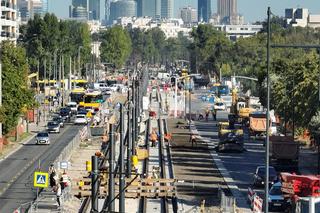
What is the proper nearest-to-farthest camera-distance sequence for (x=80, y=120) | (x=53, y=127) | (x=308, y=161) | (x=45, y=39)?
1. (x=308, y=161)
2. (x=53, y=127)
3. (x=80, y=120)
4. (x=45, y=39)

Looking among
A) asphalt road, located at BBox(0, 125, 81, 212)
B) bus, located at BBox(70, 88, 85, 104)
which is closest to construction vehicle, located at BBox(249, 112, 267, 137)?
asphalt road, located at BBox(0, 125, 81, 212)

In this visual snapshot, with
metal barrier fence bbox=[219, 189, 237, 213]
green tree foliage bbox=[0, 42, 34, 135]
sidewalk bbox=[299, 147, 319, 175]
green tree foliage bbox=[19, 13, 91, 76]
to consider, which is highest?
green tree foliage bbox=[19, 13, 91, 76]

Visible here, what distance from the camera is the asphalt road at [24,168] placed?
51.0 metres

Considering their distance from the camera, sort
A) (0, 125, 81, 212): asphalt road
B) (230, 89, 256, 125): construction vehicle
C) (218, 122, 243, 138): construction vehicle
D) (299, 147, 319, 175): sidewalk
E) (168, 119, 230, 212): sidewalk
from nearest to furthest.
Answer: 1. (0, 125, 81, 212): asphalt road
2. (168, 119, 230, 212): sidewalk
3. (299, 147, 319, 175): sidewalk
4. (218, 122, 243, 138): construction vehicle
5. (230, 89, 256, 125): construction vehicle

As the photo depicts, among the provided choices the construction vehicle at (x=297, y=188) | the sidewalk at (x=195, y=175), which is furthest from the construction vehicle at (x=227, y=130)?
the construction vehicle at (x=297, y=188)

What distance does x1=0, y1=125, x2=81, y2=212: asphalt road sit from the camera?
51.0m

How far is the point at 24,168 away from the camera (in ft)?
216

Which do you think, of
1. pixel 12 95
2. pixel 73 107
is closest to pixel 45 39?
pixel 73 107

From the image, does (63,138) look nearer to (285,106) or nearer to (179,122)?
(285,106)

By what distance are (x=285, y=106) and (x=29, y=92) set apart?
778 inches

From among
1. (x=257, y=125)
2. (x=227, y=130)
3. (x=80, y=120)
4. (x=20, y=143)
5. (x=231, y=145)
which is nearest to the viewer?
(x=231, y=145)

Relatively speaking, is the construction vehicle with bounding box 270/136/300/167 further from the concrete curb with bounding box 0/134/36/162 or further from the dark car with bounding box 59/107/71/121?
the dark car with bounding box 59/107/71/121

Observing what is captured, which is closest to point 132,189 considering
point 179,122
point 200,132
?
point 200,132

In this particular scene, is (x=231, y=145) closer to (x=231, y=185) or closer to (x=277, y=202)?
(x=231, y=185)
